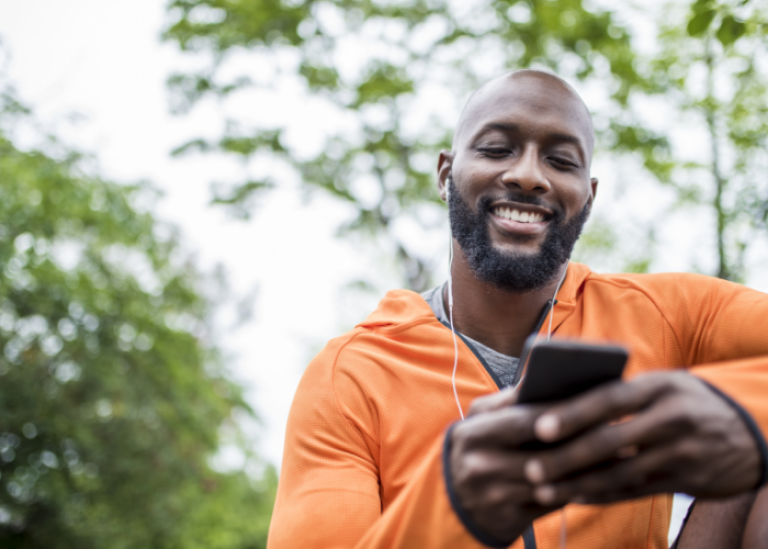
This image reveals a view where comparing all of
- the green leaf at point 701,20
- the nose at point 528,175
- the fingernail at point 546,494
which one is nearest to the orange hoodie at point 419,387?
the nose at point 528,175

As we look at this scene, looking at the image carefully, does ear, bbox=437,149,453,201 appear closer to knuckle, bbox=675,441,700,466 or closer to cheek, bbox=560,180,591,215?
cheek, bbox=560,180,591,215

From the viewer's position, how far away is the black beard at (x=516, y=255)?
2.26 metres

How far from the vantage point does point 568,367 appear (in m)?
1.01

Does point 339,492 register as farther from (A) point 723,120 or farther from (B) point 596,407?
(A) point 723,120

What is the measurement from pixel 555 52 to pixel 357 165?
3973 mm

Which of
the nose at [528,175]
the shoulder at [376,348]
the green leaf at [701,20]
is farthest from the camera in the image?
the green leaf at [701,20]

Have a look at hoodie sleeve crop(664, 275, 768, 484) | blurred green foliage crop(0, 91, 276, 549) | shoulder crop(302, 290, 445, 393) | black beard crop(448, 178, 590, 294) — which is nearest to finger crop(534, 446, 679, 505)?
hoodie sleeve crop(664, 275, 768, 484)

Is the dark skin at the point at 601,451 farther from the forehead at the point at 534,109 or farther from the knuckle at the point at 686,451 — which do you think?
Result: the forehead at the point at 534,109

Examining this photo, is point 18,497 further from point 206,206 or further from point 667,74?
point 667,74

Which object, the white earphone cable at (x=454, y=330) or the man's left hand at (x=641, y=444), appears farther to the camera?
the white earphone cable at (x=454, y=330)

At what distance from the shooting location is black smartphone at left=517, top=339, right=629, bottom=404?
100 cm

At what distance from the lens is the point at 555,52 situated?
1048 cm

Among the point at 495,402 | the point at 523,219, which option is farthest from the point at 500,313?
the point at 495,402

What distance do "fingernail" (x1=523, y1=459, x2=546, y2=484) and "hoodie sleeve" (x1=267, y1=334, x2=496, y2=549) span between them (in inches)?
7.1
